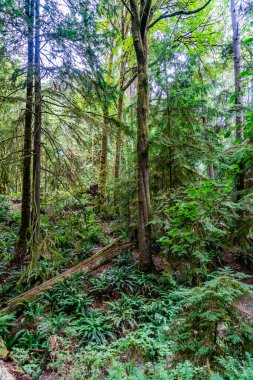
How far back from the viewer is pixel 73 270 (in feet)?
20.5

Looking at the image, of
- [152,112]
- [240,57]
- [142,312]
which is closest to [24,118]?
[152,112]

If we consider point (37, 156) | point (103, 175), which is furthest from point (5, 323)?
point (103, 175)

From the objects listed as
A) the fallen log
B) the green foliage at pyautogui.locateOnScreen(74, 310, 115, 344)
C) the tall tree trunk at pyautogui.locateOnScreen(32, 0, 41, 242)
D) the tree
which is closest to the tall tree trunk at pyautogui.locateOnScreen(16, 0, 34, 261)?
the tall tree trunk at pyautogui.locateOnScreen(32, 0, 41, 242)

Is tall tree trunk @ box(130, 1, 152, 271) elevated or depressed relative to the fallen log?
elevated

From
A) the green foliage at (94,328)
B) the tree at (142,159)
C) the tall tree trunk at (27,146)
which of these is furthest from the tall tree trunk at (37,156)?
the tree at (142,159)

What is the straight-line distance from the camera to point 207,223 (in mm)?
4242

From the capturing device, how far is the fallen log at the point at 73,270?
495cm

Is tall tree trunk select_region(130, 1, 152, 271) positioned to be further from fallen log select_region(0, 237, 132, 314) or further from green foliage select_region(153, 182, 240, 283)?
fallen log select_region(0, 237, 132, 314)

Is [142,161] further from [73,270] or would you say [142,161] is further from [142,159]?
[73,270]

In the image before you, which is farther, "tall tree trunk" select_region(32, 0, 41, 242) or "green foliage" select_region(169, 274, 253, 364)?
"tall tree trunk" select_region(32, 0, 41, 242)

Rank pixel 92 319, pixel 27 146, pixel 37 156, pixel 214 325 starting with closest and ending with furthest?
pixel 214 325
pixel 92 319
pixel 37 156
pixel 27 146

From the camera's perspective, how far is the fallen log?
495 centimetres

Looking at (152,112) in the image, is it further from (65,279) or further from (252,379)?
(252,379)

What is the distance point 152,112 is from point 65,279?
201 inches
